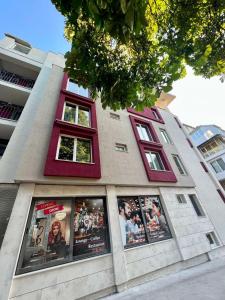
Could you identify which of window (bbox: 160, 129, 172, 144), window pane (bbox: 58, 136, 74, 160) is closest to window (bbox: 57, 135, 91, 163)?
window pane (bbox: 58, 136, 74, 160)

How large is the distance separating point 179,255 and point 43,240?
22.5 ft

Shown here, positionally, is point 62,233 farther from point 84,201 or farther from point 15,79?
point 15,79

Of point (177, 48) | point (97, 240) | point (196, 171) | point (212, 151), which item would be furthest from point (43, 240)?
point (212, 151)

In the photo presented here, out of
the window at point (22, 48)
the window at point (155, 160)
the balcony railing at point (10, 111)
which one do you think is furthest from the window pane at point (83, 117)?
the window at point (22, 48)

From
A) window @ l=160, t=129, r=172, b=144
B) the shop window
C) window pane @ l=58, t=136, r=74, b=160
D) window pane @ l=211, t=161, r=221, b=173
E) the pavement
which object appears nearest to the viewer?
the pavement

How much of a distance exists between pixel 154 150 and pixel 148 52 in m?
7.90

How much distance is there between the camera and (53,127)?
26.5 feet

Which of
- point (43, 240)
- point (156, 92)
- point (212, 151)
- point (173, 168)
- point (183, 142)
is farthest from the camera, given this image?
point (212, 151)

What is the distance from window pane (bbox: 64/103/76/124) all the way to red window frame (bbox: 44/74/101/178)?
43 centimetres

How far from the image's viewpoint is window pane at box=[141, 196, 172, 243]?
800 cm

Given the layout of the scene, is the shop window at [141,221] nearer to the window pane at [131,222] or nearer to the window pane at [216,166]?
the window pane at [131,222]

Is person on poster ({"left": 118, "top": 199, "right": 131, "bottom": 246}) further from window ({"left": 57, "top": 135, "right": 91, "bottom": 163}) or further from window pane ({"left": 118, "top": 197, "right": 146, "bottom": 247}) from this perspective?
window ({"left": 57, "top": 135, "right": 91, "bottom": 163})

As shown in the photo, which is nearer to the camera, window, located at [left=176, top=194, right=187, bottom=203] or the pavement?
the pavement

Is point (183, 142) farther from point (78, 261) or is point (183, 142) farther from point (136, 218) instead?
point (78, 261)
